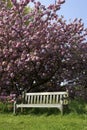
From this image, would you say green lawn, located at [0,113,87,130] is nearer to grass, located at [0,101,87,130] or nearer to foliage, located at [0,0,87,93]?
grass, located at [0,101,87,130]

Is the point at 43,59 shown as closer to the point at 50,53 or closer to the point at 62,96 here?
the point at 50,53

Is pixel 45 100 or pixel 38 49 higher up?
pixel 38 49

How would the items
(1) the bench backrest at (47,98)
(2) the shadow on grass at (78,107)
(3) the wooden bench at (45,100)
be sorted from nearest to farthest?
(2) the shadow on grass at (78,107) → (3) the wooden bench at (45,100) → (1) the bench backrest at (47,98)

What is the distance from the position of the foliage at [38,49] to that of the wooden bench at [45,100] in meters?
2.07

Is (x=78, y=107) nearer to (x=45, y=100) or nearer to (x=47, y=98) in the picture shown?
(x=47, y=98)

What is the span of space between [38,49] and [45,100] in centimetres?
329

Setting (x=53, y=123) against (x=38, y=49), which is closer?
(x=53, y=123)

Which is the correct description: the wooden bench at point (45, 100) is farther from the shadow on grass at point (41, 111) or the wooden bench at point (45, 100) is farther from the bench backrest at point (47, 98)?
the shadow on grass at point (41, 111)

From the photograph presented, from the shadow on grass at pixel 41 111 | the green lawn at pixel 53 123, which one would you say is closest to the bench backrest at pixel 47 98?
the shadow on grass at pixel 41 111

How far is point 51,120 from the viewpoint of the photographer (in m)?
13.8

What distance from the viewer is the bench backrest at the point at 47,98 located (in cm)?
1599

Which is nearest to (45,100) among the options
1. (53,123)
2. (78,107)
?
(78,107)

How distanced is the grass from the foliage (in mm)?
3013

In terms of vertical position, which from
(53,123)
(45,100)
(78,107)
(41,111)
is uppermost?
(45,100)
